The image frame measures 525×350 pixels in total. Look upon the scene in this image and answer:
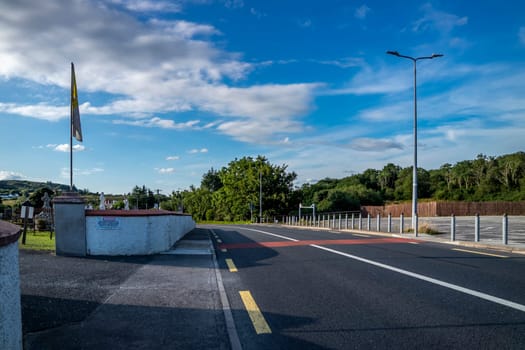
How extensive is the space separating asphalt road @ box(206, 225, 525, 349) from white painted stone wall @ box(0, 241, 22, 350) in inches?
84.1

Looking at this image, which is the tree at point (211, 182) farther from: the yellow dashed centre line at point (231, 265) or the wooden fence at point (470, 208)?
the yellow dashed centre line at point (231, 265)

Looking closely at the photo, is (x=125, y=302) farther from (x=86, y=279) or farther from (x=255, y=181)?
(x=255, y=181)

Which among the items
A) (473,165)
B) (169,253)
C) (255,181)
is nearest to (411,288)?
(169,253)

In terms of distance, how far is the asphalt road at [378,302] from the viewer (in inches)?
188

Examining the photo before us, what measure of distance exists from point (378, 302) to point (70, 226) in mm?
8078

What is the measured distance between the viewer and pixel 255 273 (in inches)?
368

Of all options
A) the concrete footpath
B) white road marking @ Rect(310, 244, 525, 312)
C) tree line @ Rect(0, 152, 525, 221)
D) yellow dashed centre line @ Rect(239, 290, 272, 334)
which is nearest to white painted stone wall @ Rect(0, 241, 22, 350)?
the concrete footpath

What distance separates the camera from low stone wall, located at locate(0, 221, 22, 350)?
11.7 ft

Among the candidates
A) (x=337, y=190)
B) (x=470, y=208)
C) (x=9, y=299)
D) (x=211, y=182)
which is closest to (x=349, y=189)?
(x=337, y=190)

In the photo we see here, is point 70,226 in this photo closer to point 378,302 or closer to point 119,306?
point 119,306

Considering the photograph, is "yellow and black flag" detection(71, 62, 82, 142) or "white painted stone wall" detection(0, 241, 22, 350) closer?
"white painted stone wall" detection(0, 241, 22, 350)

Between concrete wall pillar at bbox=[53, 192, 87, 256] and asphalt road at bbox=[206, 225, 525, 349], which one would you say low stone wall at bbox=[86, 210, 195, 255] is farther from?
asphalt road at bbox=[206, 225, 525, 349]

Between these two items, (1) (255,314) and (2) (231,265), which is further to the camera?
(2) (231,265)

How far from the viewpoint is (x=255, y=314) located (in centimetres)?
594
